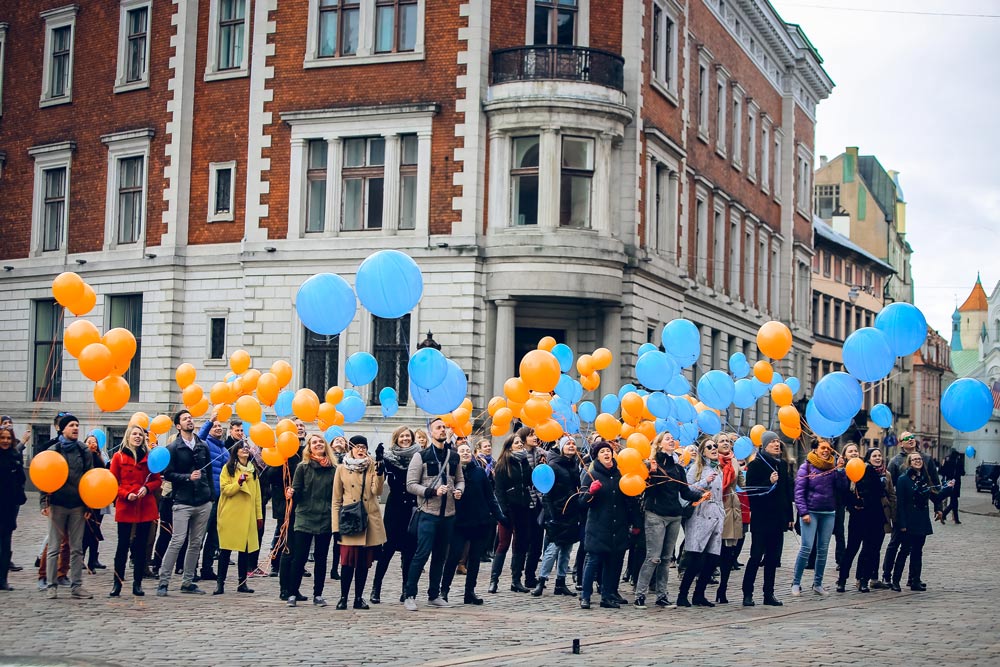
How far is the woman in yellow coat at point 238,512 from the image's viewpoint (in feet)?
52.3

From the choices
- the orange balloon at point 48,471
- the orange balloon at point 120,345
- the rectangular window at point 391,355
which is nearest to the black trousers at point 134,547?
the orange balloon at point 48,471

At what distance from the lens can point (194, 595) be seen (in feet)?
51.0

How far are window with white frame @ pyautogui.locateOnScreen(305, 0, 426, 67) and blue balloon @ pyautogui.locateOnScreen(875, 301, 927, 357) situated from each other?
762 inches

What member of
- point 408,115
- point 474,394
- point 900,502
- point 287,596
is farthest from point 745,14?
point 287,596

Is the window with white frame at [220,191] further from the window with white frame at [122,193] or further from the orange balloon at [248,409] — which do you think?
the orange balloon at [248,409]

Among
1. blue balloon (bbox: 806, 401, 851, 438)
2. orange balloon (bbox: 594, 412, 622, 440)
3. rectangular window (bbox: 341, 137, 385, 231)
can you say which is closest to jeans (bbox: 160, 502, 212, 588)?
orange balloon (bbox: 594, 412, 622, 440)

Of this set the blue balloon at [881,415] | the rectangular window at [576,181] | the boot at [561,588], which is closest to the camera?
the boot at [561,588]

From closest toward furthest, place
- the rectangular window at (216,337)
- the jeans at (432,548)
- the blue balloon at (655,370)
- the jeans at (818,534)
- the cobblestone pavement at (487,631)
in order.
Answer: the cobblestone pavement at (487,631), the jeans at (432,548), the jeans at (818,534), the blue balloon at (655,370), the rectangular window at (216,337)

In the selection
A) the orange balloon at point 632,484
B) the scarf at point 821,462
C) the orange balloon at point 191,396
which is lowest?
the orange balloon at point 632,484

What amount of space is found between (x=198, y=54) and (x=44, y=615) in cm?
2500

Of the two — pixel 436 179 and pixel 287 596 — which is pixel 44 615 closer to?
pixel 287 596

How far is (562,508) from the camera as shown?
53.6 feet

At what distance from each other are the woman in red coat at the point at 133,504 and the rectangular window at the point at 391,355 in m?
17.0

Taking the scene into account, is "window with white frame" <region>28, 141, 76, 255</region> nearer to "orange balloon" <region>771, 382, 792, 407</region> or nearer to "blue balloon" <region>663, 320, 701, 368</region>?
"blue balloon" <region>663, 320, 701, 368</region>
